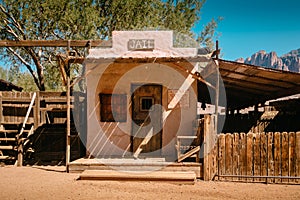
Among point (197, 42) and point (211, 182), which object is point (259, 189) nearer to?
point (211, 182)

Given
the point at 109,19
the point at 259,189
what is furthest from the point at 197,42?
the point at 259,189

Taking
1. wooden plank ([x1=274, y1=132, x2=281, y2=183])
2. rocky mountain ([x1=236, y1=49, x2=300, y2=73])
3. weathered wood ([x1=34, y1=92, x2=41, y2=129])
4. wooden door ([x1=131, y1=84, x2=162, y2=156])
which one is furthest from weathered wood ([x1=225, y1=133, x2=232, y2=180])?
rocky mountain ([x1=236, y1=49, x2=300, y2=73])

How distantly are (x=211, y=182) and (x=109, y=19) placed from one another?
13193 millimetres

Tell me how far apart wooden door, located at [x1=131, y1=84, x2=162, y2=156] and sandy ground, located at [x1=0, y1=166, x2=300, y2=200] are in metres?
2.32

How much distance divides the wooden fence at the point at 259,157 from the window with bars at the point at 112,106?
3634 mm

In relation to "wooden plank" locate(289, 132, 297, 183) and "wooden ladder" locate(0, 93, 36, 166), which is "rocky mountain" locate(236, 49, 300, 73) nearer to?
"wooden plank" locate(289, 132, 297, 183)

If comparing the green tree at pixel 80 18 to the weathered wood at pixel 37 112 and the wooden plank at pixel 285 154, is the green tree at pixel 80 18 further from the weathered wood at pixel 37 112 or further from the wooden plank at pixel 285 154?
the wooden plank at pixel 285 154

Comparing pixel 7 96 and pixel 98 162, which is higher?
pixel 7 96

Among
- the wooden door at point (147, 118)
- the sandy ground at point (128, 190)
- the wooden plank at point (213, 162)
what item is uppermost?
the wooden door at point (147, 118)

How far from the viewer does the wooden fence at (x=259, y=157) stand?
6840mm

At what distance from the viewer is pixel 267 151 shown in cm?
688

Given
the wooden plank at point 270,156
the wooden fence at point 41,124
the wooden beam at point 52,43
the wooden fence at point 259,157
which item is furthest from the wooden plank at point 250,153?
the wooden fence at point 41,124

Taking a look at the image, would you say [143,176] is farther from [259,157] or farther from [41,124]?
[41,124]

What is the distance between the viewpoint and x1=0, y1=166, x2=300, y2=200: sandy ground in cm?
591
